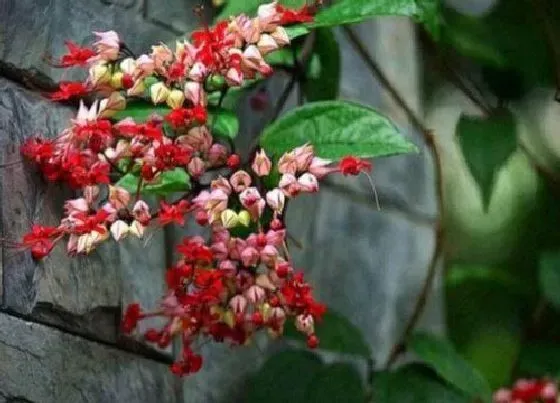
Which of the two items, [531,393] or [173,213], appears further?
[531,393]

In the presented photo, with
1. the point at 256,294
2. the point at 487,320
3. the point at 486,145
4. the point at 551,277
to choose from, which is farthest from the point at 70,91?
the point at 487,320

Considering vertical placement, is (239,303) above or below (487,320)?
above

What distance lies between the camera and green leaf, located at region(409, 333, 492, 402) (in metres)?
1.20

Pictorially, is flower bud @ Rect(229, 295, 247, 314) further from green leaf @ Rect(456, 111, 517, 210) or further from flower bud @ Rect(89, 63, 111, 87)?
green leaf @ Rect(456, 111, 517, 210)

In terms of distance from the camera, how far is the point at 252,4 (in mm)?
1098

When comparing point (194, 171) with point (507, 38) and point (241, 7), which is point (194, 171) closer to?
point (241, 7)

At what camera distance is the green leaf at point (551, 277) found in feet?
4.78

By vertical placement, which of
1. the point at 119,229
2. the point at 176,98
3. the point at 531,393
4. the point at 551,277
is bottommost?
the point at 531,393

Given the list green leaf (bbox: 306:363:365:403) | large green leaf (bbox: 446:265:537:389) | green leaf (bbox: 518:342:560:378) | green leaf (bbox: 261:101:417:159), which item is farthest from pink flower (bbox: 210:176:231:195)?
large green leaf (bbox: 446:265:537:389)

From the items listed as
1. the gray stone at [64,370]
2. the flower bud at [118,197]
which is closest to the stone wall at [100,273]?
the gray stone at [64,370]

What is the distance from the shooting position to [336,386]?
1.21m

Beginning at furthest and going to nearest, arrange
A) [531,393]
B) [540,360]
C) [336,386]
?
[540,360] → [531,393] → [336,386]

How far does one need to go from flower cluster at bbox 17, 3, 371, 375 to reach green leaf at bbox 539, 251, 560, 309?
0.57m

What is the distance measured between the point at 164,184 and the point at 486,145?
20.8 inches
